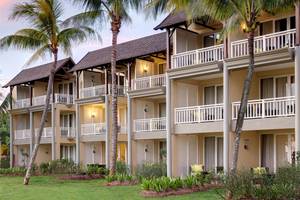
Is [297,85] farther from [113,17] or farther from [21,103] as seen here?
[21,103]

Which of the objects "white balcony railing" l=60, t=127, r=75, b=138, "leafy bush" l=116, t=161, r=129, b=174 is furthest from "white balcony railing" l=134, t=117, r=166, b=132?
"white balcony railing" l=60, t=127, r=75, b=138

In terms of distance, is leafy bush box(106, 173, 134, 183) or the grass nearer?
the grass

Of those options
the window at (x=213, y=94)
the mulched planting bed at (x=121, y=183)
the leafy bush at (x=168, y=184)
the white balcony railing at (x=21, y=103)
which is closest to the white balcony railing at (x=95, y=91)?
the white balcony railing at (x=21, y=103)

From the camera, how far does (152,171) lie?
26125mm

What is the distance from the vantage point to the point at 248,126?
2184cm

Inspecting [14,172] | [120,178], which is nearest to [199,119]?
[120,178]

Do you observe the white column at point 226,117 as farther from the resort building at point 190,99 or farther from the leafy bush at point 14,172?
the leafy bush at point 14,172

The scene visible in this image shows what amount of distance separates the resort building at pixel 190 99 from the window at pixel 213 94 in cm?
6

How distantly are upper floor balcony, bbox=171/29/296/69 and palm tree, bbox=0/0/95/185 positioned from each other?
6.29 metres

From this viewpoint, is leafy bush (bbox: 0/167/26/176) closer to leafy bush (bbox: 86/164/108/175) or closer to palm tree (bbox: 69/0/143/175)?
leafy bush (bbox: 86/164/108/175)

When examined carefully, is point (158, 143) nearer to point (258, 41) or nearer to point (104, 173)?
point (104, 173)

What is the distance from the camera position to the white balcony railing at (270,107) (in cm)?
2058

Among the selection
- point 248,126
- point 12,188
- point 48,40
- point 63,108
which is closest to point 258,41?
Answer: point 248,126

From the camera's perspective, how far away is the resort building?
21.8 m
